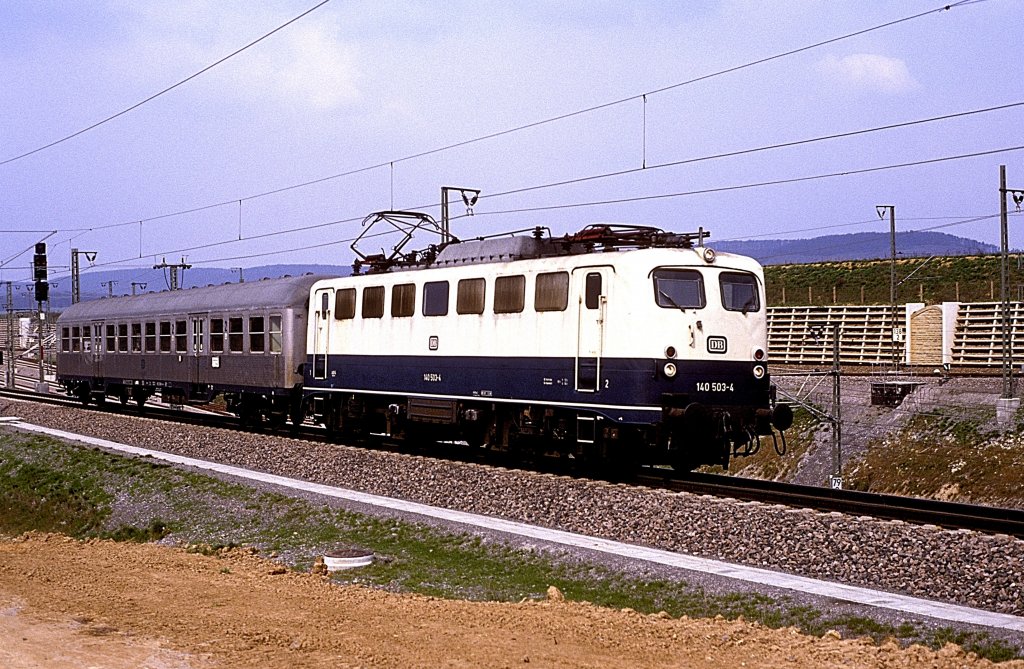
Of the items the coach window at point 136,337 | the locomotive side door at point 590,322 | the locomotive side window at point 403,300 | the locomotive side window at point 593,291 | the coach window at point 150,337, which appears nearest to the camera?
the locomotive side door at point 590,322

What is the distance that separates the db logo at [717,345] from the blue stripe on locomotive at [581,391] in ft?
0.69

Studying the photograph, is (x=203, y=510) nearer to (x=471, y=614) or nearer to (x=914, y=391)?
(x=471, y=614)

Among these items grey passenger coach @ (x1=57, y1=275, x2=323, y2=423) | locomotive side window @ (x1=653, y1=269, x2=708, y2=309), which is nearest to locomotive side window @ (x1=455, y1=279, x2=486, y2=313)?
locomotive side window @ (x1=653, y1=269, x2=708, y2=309)

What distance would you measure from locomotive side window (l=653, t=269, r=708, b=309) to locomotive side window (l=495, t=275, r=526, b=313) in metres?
2.89

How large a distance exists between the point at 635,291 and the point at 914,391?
91.8 feet

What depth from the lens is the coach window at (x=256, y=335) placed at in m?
29.5

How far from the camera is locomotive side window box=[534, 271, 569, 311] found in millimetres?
19750

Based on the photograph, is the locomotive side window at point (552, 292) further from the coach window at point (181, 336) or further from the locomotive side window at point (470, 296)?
the coach window at point (181, 336)

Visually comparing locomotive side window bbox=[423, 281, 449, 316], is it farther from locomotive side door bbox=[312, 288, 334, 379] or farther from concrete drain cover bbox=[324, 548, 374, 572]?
concrete drain cover bbox=[324, 548, 374, 572]

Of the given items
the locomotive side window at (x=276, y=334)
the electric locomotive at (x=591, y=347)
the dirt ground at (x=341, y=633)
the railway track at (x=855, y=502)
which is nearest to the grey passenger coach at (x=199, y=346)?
the locomotive side window at (x=276, y=334)

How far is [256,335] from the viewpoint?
2984cm

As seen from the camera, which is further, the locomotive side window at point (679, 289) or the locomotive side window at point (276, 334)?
the locomotive side window at point (276, 334)

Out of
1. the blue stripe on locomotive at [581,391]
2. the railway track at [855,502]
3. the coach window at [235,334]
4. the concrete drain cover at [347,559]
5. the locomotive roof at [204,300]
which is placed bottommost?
the concrete drain cover at [347,559]

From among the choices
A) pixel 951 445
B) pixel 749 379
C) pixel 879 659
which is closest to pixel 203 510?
pixel 749 379
